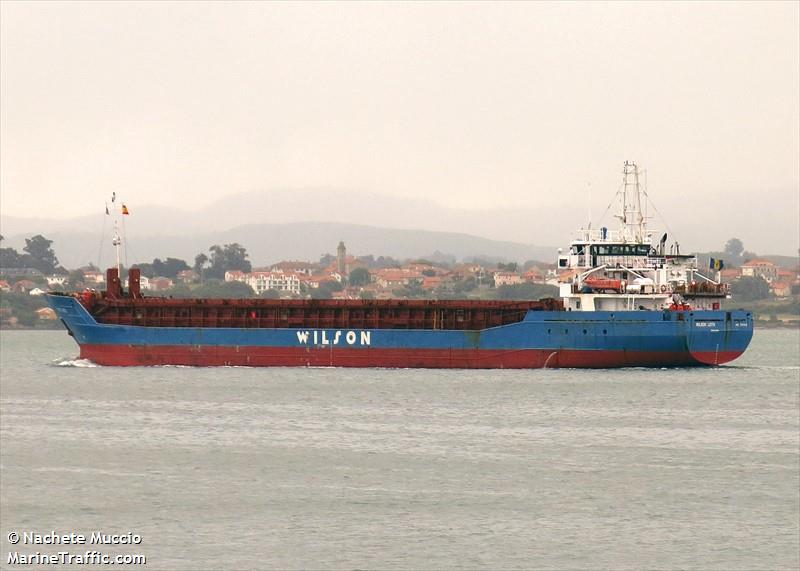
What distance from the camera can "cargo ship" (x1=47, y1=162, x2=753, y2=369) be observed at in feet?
191

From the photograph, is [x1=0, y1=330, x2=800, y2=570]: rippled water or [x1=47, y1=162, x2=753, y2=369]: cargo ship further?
[x1=47, y1=162, x2=753, y2=369]: cargo ship

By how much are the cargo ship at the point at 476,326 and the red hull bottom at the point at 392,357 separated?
0.05 meters

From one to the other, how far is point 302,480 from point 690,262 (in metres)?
34.6

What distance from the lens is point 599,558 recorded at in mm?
25984

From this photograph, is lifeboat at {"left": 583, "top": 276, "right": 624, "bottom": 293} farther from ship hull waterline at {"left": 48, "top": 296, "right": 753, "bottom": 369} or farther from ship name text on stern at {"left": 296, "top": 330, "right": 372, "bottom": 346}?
ship name text on stern at {"left": 296, "top": 330, "right": 372, "bottom": 346}

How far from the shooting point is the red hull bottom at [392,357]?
5847 cm

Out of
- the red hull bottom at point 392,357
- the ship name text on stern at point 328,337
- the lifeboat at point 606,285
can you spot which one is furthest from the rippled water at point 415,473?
the lifeboat at point 606,285

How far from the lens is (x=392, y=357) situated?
59.8 m

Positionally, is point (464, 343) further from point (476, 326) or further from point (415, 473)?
point (415, 473)

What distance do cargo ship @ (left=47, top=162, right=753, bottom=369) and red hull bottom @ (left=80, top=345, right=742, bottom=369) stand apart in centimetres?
5

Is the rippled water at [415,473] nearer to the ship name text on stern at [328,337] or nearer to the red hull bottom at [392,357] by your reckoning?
the red hull bottom at [392,357]

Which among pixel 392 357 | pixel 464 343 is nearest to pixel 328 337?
pixel 392 357

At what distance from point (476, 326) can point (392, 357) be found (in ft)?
13.5

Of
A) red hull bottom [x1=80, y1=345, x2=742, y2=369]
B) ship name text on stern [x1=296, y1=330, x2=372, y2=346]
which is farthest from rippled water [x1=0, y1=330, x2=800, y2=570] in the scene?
ship name text on stern [x1=296, y1=330, x2=372, y2=346]
